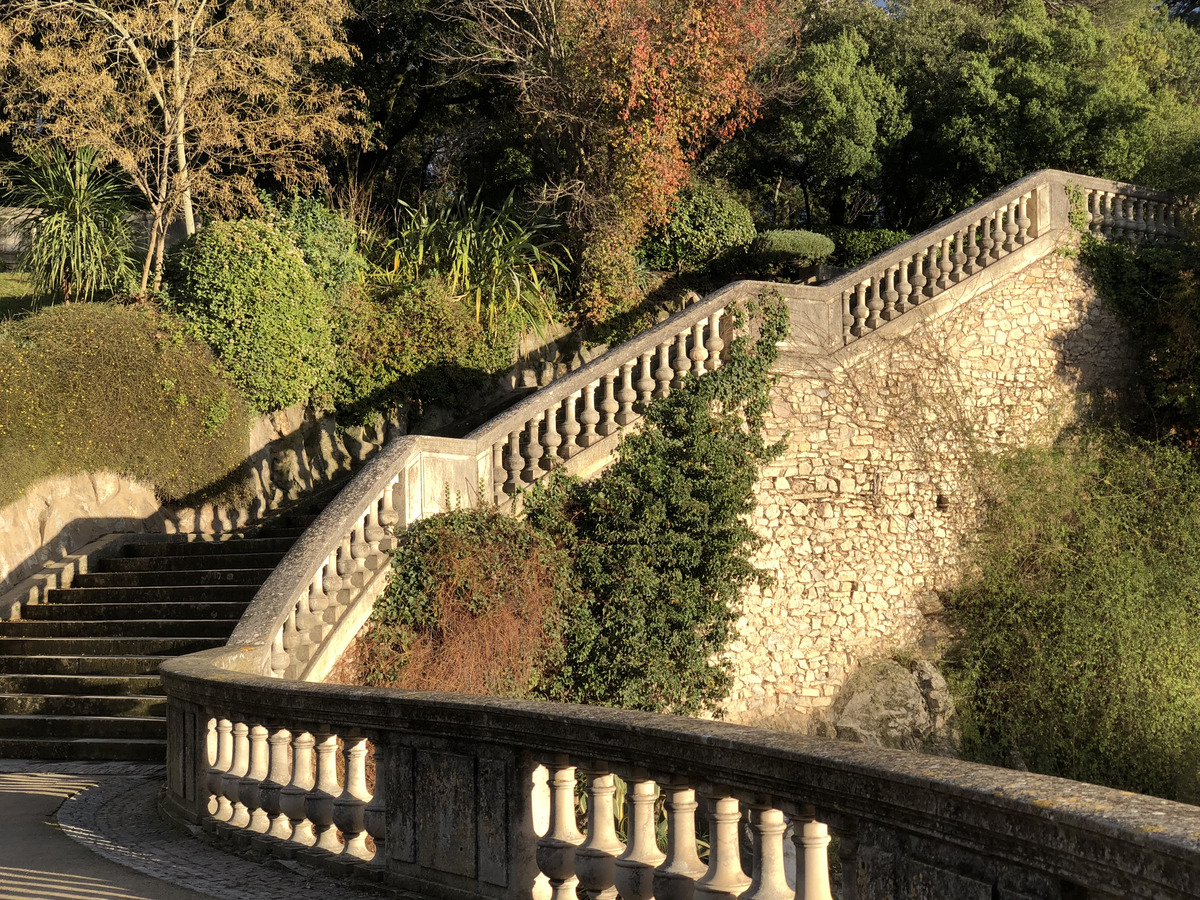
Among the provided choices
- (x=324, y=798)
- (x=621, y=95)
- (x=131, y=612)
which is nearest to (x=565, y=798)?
(x=324, y=798)

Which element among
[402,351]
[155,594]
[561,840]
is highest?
[402,351]

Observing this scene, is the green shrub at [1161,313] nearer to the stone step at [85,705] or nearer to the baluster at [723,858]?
the stone step at [85,705]

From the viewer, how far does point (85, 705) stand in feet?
30.2

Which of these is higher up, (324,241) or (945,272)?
(324,241)

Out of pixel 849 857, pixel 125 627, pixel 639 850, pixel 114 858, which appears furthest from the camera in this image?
pixel 125 627

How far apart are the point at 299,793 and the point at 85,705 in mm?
4666

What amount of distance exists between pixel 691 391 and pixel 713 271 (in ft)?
18.4

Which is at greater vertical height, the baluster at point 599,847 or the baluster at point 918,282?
the baluster at point 918,282

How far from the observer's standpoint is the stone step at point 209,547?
11.4 meters

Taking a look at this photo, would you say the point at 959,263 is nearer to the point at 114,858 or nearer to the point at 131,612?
the point at 131,612

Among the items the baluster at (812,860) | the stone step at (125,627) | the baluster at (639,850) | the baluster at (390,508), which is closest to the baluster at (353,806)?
the baluster at (639,850)

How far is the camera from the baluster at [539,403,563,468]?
10.8 meters

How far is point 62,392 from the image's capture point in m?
11.9

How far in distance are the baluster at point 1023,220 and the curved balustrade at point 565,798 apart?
8651mm
